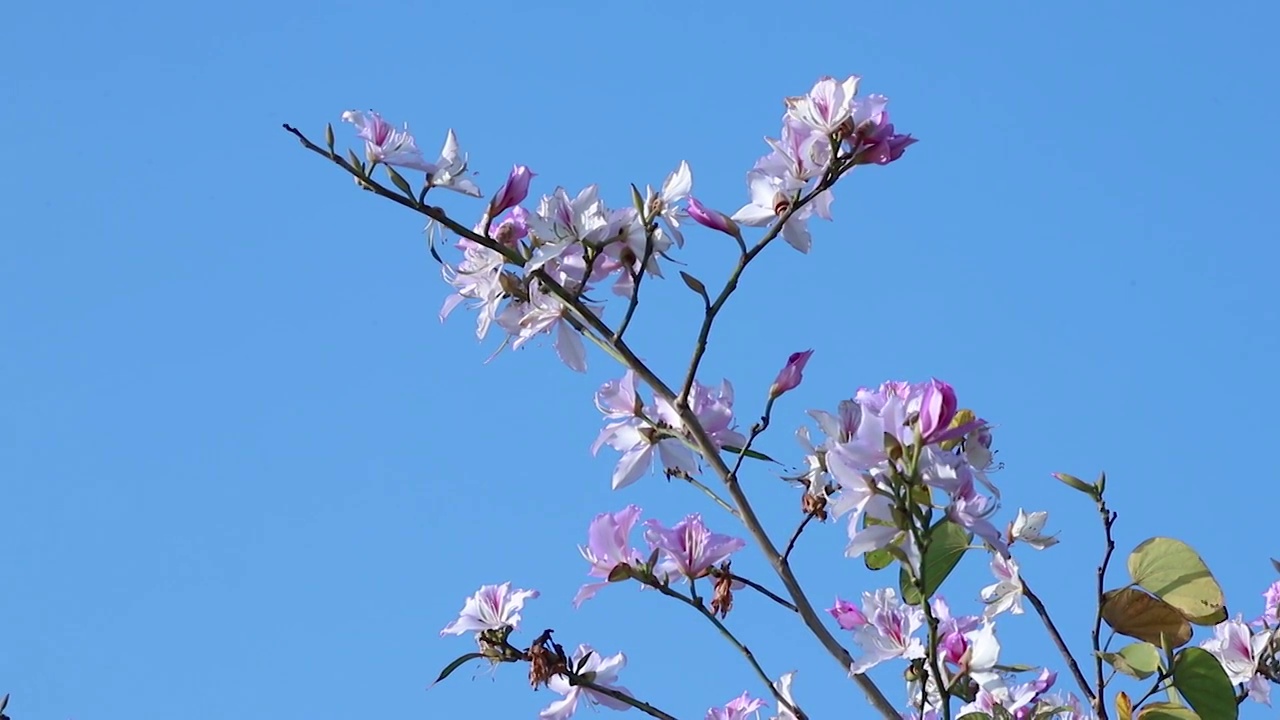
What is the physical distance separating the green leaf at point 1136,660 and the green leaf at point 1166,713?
48 millimetres

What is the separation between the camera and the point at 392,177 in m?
2.31

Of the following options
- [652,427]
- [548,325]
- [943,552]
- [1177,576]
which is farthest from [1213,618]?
[548,325]

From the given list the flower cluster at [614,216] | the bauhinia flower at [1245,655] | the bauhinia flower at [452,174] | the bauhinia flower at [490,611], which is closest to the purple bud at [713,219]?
the flower cluster at [614,216]

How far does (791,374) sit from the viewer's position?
2.26 meters

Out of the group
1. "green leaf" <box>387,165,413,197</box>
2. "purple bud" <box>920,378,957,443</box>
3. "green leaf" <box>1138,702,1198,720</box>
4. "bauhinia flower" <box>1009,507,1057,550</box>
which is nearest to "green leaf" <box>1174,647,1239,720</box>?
"green leaf" <box>1138,702,1198,720</box>

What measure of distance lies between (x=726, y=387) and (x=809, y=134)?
40 cm

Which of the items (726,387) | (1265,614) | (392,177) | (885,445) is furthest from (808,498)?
(1265,614)

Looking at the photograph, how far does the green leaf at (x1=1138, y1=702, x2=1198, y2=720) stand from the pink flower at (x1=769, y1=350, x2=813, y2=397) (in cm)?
69

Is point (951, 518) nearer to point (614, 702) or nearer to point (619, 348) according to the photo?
point (619, 348)

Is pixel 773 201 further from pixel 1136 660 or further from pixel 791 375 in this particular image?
pixel 1136 660

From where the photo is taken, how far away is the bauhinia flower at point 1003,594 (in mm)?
2508

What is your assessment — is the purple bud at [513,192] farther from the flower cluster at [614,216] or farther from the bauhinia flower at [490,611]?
the bauhinia flower at [490,611]

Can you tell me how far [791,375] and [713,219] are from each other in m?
0.27

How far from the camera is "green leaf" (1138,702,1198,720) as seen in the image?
2070mm
